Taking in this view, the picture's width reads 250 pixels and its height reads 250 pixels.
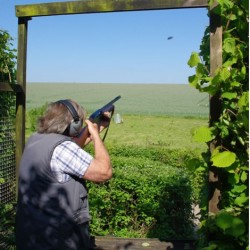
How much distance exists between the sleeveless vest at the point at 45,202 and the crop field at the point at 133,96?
46.6 metres

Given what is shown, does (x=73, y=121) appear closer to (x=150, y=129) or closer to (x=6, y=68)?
(x=6, y=68)

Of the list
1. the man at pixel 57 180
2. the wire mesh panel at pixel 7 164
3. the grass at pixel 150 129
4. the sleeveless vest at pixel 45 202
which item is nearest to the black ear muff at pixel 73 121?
the man at pixel 57 180

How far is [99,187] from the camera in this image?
21.7 feet

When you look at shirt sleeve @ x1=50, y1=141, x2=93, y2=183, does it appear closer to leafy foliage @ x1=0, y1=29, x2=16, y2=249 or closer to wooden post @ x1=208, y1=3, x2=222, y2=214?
wooden post @ x1=208, y1=3, x2=222, y2=214

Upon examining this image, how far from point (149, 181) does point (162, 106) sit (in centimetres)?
5481

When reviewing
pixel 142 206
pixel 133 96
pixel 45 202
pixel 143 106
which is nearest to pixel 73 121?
pixel 45 202

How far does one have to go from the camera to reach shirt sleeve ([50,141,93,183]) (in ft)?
8.80

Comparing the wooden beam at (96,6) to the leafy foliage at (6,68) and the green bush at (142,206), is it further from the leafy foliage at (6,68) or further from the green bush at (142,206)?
the green bush at (142,206)

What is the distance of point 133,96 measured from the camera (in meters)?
68.5

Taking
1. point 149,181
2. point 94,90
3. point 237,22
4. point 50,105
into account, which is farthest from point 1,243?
point 94,90

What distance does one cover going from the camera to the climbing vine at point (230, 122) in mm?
1945

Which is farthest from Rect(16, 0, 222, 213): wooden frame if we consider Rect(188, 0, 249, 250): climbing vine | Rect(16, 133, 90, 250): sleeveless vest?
Rect(16, 133, 90, 250): sleeveless vest

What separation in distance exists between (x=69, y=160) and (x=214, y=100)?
107 centimetres

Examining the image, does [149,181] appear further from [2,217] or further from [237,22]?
[237,22]
